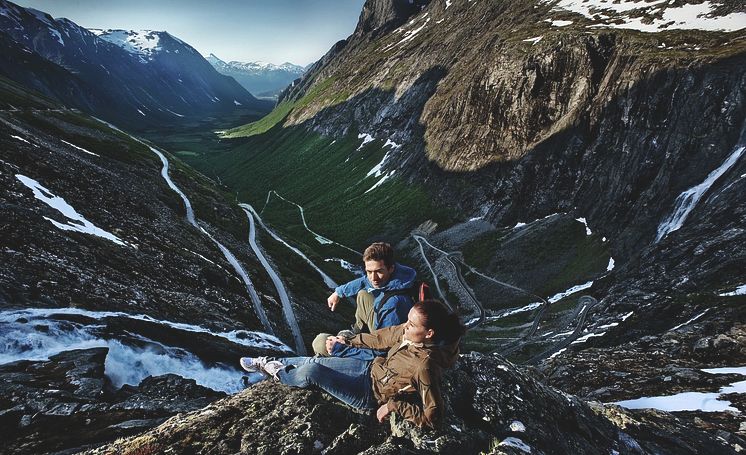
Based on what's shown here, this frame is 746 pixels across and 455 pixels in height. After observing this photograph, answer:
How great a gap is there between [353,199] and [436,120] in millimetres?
33275

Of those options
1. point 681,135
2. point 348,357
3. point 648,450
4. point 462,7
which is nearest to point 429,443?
point 348,357

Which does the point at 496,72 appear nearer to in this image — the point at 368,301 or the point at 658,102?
the point at 658,102

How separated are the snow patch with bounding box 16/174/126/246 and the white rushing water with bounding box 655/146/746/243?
67.8 m

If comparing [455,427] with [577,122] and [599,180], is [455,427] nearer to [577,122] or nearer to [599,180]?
[599,180]

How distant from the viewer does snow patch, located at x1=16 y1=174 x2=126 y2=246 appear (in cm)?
4116

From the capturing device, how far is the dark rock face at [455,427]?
9.61 meters

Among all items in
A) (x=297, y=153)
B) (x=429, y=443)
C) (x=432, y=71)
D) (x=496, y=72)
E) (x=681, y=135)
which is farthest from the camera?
(x=297, y=153)

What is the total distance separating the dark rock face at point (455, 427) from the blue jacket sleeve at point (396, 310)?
230cm

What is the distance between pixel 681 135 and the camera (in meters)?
66.6

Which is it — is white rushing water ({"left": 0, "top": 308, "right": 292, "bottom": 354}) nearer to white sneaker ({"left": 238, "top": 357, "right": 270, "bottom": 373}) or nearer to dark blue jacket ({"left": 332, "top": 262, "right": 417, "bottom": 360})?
white sneaker ({"left": 238, "top": 357, "right": 270, "bottom": 373})

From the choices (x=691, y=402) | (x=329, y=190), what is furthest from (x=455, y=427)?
(x=329, y=190)

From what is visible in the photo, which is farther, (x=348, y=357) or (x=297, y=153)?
(x=297, y=153)

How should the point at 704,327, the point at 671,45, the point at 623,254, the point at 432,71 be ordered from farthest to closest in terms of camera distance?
the point at 432,71 → the point at 671,45 → the point at 623,254 → the point at 704,327

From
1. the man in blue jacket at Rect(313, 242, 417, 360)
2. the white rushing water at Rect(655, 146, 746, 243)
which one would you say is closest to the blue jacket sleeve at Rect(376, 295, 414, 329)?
the man in blue jacket at Rect(313, 242, 417, 360)
